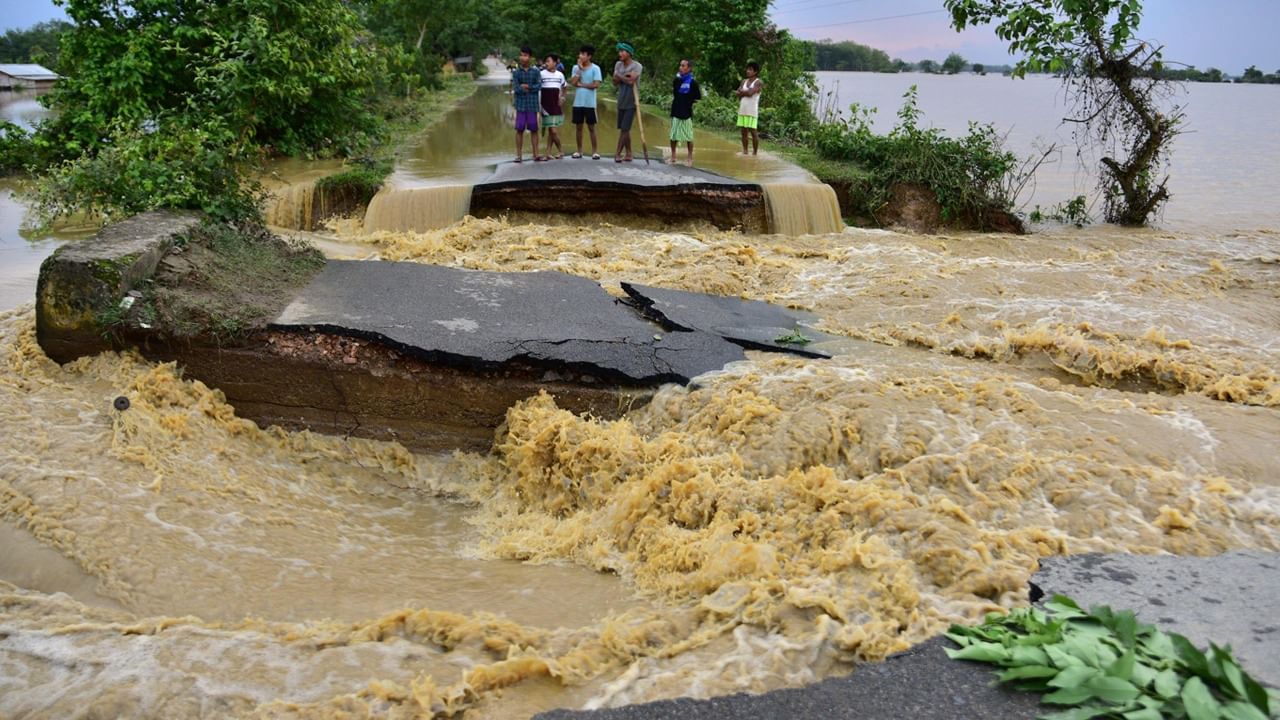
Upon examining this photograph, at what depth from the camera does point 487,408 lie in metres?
6.15

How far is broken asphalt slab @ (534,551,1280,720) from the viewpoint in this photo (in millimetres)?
3029

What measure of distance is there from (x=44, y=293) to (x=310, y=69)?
7.38m

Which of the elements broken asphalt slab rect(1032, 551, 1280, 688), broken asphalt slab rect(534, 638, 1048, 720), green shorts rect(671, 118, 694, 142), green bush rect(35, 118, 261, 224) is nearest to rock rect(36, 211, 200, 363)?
green bush rect(35, 118, 261, 224)

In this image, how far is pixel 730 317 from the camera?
730 centimetres

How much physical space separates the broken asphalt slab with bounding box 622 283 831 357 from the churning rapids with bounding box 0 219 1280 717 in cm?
37

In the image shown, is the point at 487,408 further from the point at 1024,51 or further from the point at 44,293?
the point at 1024,51

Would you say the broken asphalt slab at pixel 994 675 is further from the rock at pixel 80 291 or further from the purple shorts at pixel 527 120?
the purple shorts at pixel 527 120

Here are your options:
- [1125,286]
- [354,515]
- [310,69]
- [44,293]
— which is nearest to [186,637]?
[354,515]

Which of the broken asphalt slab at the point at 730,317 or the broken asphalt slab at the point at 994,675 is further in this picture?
the broken asphalt slab at the point at 730,317

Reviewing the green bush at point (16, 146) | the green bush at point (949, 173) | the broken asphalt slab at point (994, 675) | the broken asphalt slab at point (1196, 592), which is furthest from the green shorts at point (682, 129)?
the broken asphalt slab at point (994, 675)

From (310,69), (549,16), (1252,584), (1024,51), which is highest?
(549,16)

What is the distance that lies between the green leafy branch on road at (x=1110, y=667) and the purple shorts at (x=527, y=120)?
10527 mm

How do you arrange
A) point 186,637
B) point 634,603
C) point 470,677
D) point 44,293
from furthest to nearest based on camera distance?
point 44,293 < point 634,603 < point 186,637 < point 470,677

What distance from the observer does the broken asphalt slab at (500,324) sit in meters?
6.07
